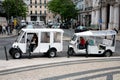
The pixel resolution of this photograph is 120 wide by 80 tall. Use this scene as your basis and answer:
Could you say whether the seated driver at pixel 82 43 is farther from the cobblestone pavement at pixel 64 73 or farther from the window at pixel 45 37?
the cobblestone pavement at pixel 64 73

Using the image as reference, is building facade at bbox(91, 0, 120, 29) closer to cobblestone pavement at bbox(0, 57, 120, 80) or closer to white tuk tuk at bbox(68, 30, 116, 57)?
white tuk tuk at bbox(68, 30, 116, 57)

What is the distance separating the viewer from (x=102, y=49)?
24.4 meters

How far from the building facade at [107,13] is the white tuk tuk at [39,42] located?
35336mm

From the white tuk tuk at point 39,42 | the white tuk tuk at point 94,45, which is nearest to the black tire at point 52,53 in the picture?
the white tuk tuk at point 39,42

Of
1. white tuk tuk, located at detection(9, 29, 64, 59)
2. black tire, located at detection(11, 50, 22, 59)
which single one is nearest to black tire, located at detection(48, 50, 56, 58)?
white tuk tuk, located at detection(9, 29, 64, 59)

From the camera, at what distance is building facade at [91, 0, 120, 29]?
66.8 metres

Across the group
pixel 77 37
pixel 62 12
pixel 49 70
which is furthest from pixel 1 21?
pixel 49 70

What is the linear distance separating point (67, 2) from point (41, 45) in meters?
74.9

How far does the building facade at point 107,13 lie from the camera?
219 feet

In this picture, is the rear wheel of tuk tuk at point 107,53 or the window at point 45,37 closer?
the window at point 45,37

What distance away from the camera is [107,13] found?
77.0 metres

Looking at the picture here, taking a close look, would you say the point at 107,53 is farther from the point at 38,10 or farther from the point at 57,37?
the point at 38,10

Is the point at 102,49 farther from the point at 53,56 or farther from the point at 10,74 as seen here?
the point at 10,74

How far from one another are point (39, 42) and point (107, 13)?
55.5 m
